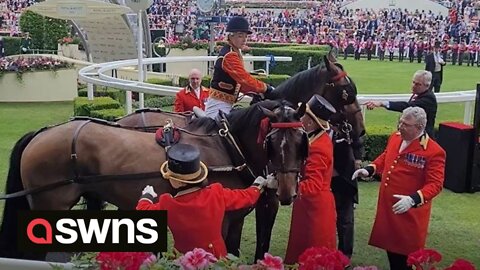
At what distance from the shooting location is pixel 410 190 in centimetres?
413

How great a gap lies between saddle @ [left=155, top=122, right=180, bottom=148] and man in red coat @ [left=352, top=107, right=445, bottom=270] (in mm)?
1465

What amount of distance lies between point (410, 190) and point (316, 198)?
66 cm

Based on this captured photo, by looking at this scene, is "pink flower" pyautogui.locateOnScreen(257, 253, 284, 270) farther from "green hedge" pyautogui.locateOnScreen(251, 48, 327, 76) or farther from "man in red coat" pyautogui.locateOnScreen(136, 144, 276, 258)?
"green hedge" pyautogui.locateOnScreen(251, 48, 327, 76)

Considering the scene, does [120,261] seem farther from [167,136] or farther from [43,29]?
[43,29]

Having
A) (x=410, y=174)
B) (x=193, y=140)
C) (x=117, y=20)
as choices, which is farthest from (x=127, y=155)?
Result: (x=117, y=20)

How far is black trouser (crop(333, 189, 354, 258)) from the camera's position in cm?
488

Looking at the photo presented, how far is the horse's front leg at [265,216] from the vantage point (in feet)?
14.5

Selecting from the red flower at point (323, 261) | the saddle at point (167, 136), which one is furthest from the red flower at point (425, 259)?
the saddle at point (167, 136)

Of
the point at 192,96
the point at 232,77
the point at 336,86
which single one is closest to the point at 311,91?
the point at 336,86

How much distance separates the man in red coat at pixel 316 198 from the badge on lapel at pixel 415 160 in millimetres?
534

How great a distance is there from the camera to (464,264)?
2.38m

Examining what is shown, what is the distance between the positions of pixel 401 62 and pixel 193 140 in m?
24.5

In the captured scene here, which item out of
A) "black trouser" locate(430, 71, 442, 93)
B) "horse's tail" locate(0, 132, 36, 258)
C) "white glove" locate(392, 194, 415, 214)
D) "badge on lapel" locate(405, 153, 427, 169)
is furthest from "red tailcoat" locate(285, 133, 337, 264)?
"black trouser" locate(430, 71, 442, 93)

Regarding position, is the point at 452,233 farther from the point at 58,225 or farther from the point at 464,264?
the point at 58,225
